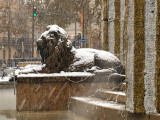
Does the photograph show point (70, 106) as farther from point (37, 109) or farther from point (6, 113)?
point (6, 113)

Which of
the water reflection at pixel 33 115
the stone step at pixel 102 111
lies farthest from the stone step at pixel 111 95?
the water reflection at pixel 33 115

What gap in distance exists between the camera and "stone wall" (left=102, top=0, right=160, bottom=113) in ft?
20.4

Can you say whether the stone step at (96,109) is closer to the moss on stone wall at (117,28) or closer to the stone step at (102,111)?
the stone step at (102,111)

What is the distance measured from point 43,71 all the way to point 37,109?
3.47 ft

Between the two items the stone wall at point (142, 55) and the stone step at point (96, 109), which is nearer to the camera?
the stone wall at point (142, 55)

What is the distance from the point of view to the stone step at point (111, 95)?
7.78 metres

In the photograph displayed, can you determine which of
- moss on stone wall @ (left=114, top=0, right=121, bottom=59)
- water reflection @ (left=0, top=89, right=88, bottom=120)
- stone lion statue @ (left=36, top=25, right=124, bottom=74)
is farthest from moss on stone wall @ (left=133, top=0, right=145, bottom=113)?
moss on stone wall @ (left=114, top=0, right=121, bottom=59)

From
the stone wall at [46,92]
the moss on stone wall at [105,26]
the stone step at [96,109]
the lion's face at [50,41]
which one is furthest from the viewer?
the moss on stone wall at [105,26]

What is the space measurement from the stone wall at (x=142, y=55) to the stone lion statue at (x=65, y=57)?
312cm

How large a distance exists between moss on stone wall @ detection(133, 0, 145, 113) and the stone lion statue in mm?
3344

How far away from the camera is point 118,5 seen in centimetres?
1259

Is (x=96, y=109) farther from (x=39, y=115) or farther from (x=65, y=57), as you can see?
(x=65, y=57)

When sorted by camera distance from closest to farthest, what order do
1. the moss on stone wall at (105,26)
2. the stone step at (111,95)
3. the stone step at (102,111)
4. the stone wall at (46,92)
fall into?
the stone step at (102,111) → the stone step at (111,95) → the stone wall at (46,92) → the moss on stone wall at (105,26)

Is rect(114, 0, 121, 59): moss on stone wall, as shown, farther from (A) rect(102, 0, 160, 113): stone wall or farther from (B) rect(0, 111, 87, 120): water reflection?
(A) rect(102, 0, 160, 113): stone wall
